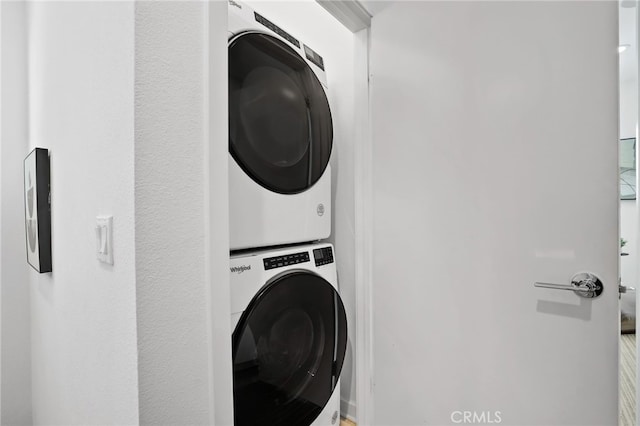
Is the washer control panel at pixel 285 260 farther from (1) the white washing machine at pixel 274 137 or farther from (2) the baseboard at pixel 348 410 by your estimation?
(2) the baseboard at pixel 348 410

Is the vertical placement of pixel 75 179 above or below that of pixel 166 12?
below

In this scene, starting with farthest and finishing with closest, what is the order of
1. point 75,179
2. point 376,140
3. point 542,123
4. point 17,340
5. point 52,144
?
1. point 17,340
2. point 376,140
3. point 52,144
4. point 542,123
5. point 75,179

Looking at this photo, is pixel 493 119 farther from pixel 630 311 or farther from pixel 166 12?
pixel 166 12

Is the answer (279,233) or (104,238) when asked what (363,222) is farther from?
(104,238)

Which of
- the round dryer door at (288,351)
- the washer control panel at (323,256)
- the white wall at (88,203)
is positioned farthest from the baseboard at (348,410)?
the white wall at (88,203)

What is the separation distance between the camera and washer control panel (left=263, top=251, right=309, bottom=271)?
3.50ft

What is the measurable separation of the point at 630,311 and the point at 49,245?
74.6 inches

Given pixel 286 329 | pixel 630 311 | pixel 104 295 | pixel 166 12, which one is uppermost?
pixel 166 12

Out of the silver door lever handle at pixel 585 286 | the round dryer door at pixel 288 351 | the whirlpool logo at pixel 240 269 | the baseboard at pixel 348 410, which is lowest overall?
the baseboard at pixel 348 410

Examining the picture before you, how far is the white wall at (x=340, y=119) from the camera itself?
151 centimetres

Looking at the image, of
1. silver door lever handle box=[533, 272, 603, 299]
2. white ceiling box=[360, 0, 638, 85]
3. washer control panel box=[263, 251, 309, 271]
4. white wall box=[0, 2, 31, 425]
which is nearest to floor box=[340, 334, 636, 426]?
silver door lever handle box=[533, 272, 603, 299]

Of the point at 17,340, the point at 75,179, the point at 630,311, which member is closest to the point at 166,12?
the point at 75,179

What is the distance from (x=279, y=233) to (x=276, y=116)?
415 millimetres

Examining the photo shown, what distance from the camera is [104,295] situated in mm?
659
